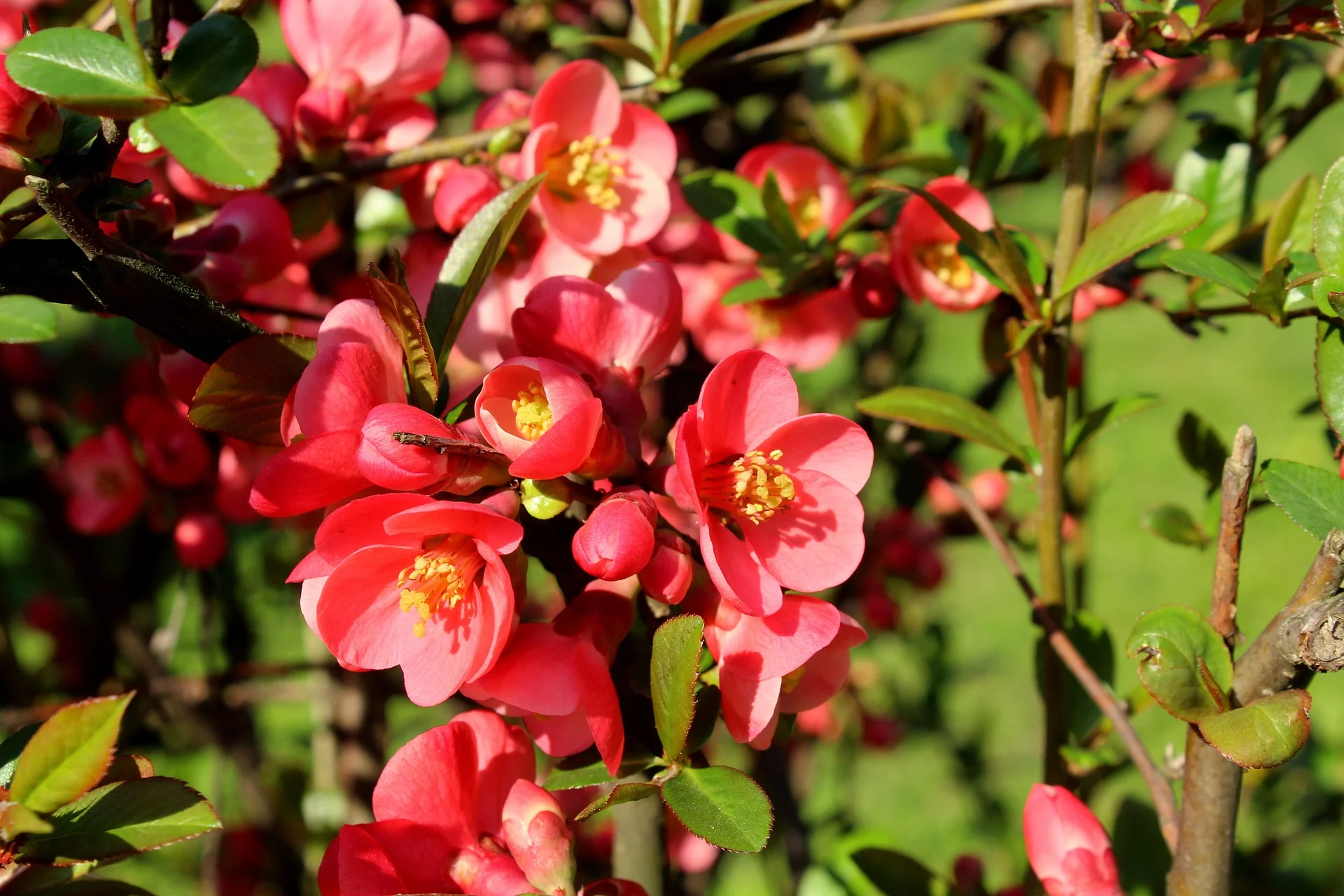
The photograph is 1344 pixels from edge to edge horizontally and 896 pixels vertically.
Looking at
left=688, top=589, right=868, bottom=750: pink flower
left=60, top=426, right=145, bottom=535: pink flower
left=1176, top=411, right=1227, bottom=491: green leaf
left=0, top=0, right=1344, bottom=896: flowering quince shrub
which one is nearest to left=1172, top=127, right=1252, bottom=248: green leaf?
left=0, top=0, right=1344, bottom=896: flowering quince shrub

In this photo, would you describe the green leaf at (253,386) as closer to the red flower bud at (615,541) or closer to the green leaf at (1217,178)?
the red flower bud at (615,541)

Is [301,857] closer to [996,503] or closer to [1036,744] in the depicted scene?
[996,503]

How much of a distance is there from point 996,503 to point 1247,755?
0.86 metres

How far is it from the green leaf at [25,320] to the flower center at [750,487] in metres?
0.31

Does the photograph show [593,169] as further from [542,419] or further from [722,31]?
[542,419]

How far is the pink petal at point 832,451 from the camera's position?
59cm

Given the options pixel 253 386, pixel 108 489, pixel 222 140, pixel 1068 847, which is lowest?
pixel 108 489

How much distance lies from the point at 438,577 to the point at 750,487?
6.7 inches

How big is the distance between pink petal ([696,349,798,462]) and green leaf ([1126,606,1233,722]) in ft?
0.69

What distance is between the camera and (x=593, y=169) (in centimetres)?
79

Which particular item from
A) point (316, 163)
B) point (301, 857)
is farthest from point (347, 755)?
point (316, 163)

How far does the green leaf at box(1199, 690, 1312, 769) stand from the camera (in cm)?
49

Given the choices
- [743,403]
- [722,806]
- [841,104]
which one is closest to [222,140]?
[743,403]

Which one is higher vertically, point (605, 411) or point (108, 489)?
point (605, 411)
